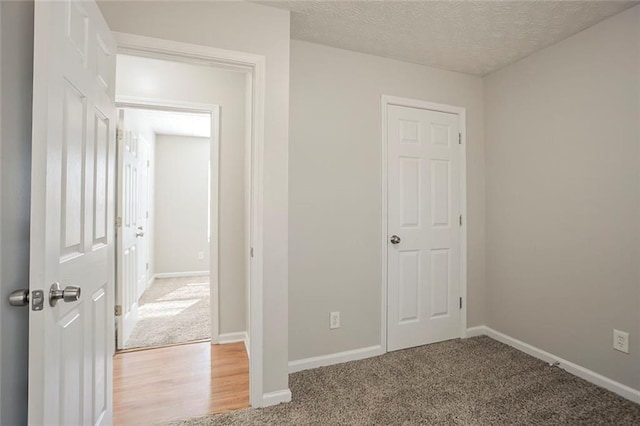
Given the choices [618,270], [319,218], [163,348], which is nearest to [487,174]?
[618,270]

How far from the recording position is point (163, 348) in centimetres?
273

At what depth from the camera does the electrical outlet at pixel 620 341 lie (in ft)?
6.50

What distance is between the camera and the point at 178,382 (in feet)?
7.20

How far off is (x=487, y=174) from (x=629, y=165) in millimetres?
1077

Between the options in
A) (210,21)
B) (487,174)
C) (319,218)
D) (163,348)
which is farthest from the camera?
(487,174)

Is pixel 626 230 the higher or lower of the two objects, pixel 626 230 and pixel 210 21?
→ the lower

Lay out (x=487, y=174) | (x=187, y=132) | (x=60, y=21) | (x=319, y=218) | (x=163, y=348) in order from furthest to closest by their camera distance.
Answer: (x=187, y=132) < (x=487, y=174) < (x=163, y=348) < (x=319, y=218) < (x=60, y=21)

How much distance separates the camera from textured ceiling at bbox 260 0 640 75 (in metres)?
1.93

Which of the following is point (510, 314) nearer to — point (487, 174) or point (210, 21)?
point (487, 174)

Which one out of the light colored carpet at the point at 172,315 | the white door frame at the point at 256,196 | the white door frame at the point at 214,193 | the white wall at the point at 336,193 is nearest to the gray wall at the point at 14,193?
the white door frame at the point at 256,196

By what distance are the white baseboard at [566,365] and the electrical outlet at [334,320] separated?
1356 millimetres

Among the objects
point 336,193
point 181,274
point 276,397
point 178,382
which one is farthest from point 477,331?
point 181,274

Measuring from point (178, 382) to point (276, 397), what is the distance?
77 cm

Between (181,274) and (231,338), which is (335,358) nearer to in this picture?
(231,338)
